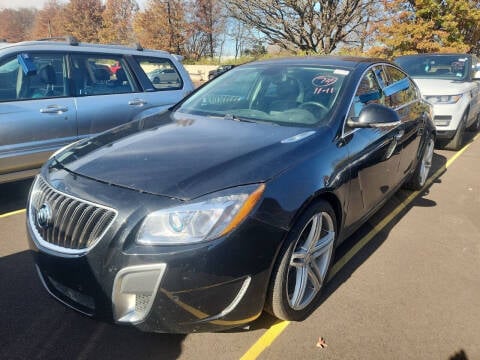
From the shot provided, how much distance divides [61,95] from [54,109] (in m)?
0.24

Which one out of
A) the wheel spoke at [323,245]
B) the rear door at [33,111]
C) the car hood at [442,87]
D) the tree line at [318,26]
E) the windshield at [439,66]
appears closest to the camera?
the wheel spoke at [323,245]

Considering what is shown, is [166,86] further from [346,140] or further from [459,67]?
[459,67]

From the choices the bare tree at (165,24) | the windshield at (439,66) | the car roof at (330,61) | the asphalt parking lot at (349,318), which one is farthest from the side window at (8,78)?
the bare tree at (165,24)

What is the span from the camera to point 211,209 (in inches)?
79.5

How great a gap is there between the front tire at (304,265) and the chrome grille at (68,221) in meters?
0.96

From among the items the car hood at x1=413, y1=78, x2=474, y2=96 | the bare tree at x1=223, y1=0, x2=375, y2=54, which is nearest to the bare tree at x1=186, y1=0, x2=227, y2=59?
the bare tree at x1=223, y1=0, x2=375, y2=54

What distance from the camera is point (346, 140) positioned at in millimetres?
2877

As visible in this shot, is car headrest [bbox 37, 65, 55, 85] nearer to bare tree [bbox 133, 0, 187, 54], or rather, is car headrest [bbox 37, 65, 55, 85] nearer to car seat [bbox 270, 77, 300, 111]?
car seat [bbox 270, 77, 300, 111]

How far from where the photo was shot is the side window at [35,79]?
4.34m

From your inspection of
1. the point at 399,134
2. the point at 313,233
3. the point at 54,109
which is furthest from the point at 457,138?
the point at 54,109

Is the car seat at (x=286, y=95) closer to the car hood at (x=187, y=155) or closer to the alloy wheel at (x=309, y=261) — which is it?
the car hood at (x=187, y=155)

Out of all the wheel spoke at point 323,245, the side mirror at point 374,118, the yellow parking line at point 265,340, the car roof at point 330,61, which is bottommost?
the yellow parking line at point 265,340

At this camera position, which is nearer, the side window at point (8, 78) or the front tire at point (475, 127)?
the side window at point (8, 78)

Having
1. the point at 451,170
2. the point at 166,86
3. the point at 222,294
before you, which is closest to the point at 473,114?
the point at 451,170
